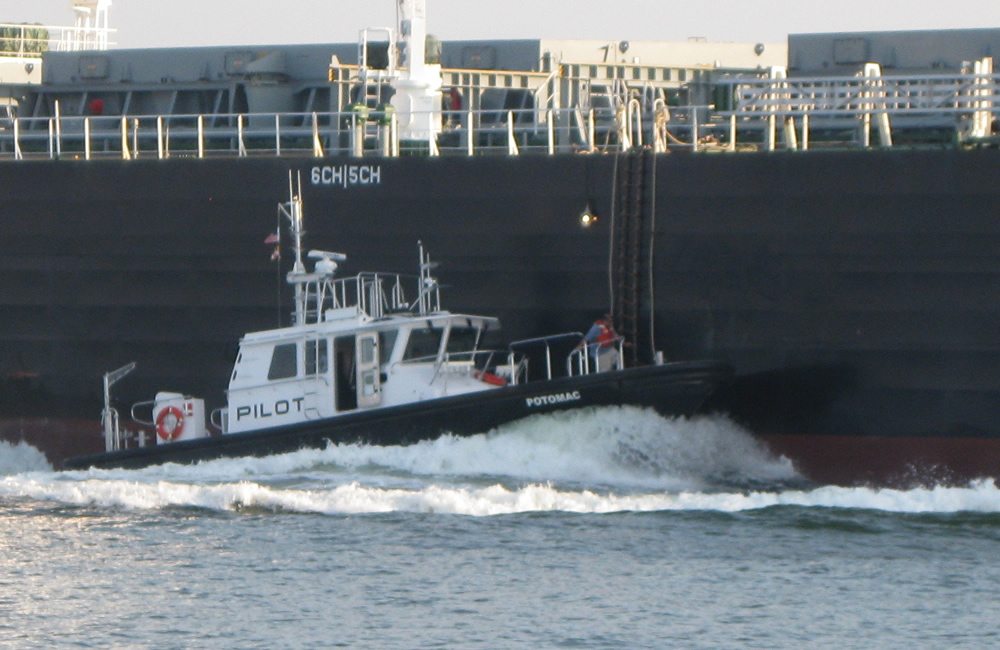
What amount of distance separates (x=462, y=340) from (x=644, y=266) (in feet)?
7.49

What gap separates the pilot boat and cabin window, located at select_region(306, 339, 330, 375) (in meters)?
0.01

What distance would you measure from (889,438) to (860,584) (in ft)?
14.2

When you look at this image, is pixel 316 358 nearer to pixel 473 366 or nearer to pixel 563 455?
pixel 473 366

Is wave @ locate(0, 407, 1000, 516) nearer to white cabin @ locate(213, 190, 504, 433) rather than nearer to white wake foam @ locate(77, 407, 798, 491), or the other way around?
white wake foam @ locate(77, 407, 798, 491)

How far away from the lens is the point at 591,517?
50.6 ft

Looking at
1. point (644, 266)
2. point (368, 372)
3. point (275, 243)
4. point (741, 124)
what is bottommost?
point (368, 372)

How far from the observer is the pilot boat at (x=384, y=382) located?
16469 millimetres

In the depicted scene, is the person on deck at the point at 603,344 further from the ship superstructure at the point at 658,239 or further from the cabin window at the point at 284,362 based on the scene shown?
the cabin window at the point at 284,362

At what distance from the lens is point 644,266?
58.8 ft

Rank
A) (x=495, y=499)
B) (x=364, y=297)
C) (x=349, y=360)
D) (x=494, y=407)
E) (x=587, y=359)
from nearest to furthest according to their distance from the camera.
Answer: (x=495, y=499) < (x=494, y=407) < (x=587, y=359) < (x=349, y=360) < (x=364, y=297)

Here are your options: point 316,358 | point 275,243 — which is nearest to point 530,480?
point 316,358

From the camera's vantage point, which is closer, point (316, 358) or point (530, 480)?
point (530, 480)

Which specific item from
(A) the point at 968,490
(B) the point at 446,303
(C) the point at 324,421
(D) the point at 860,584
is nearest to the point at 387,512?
(C) the point at 324,421

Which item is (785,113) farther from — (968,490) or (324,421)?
(324,421)
